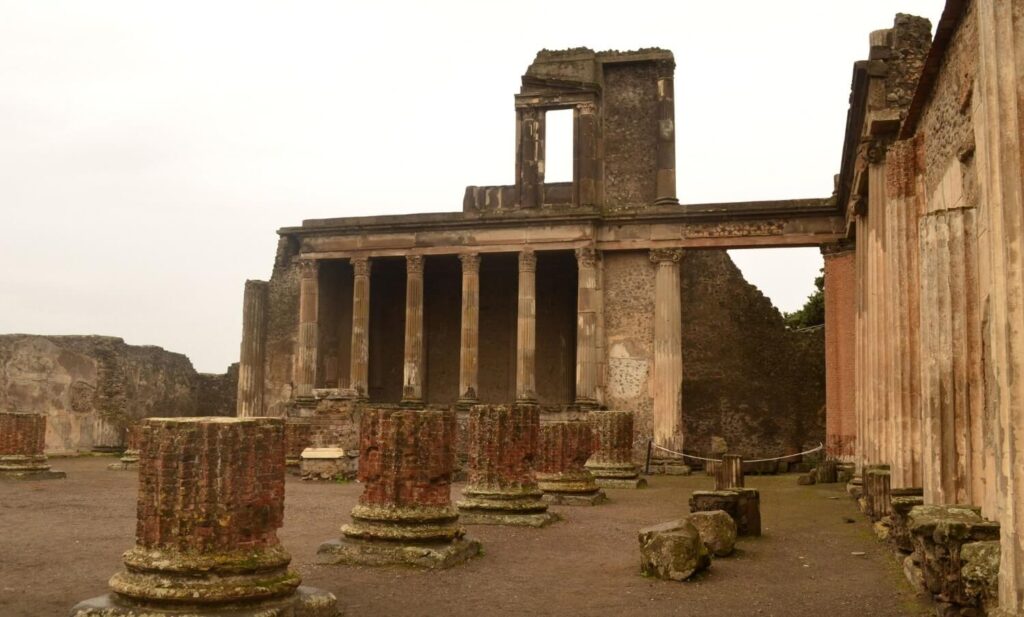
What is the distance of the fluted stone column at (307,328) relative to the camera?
76.3 feet

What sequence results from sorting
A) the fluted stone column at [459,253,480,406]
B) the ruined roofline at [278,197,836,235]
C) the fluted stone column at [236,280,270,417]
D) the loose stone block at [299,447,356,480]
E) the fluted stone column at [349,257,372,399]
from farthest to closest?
the fluted stone column at [236,280,270,417] < the fluted stone column at [349,257,372,399] < the fluted stone column at [459,253,480,406] < the ruined roofline at [278,197,836,235] < the loose stone block at [299,447,356,480]

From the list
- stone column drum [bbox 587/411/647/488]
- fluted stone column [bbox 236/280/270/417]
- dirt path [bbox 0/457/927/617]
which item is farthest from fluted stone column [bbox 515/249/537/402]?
dirt path [bbox 0/457/927/617]

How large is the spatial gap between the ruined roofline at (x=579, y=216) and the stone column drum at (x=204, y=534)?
16.6m

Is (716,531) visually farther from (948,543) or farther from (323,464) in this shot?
(323,464)

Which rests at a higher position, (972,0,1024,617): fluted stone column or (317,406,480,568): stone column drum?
(972,0,1024,617): fluted stone column

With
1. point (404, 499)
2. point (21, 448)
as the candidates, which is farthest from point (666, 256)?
point (404, 499)

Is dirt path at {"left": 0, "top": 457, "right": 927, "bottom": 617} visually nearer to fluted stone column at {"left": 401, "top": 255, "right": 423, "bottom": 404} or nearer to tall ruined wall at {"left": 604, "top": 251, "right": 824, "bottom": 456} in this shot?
fluted stone column at {"left": 401, "top": 255, "right": 423, "bottom": 404}

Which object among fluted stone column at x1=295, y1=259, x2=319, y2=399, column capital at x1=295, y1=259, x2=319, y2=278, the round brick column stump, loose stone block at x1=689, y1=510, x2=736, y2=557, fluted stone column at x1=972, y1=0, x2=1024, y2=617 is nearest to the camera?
fluted stone column at x1=972, y1=0, x2=1024, y2=617

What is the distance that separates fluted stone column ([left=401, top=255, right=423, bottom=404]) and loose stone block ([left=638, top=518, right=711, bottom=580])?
15.4 metres

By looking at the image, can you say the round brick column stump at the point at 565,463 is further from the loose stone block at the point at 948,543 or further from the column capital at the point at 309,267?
the column capital at the point at 309,267

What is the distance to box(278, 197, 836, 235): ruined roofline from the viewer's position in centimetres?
2084

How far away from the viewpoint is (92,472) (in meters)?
17.8

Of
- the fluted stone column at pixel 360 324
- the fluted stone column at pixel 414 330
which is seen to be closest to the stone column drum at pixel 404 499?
the fluted stone column at pixel 414 330

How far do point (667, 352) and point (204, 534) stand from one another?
16622mm
